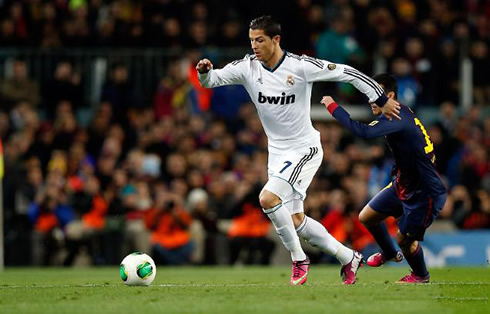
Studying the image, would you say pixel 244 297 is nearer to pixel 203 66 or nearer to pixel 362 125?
pixel 362 125

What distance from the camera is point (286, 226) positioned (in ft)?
37.3

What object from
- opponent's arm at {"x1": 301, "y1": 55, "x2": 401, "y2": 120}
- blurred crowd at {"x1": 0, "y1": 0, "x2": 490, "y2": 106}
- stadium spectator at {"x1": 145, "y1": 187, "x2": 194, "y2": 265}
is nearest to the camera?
opponent's arm at {"x1": 301, "y1": 55, "x2": 401, "y2": 120}

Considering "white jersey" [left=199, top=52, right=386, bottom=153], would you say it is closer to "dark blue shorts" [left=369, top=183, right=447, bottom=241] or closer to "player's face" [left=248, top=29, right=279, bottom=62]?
"player's face" [left=248, top=29, right=279, bottom=62]

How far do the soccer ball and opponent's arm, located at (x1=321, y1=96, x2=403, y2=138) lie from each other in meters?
2.43

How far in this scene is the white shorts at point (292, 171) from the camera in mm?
11383

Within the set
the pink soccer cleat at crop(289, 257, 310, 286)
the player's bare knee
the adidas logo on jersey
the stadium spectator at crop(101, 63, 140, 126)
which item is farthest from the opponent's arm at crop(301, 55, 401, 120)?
the stadium spectator at crop(101, 63, 140, 126)

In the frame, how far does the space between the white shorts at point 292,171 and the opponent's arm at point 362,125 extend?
64 cm

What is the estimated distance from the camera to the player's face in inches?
449

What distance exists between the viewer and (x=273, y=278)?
13773 millimetres

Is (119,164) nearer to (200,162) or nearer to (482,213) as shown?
(200,162)

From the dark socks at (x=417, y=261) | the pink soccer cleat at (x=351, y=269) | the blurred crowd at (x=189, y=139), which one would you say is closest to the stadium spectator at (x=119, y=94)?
the blurred crowd at (x=189, y=139)

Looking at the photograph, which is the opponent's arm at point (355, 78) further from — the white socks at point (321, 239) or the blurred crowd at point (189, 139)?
the blurred crowd at point (189, 139)

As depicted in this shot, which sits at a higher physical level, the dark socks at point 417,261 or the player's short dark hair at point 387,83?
the player's short dark hair at point 387,83

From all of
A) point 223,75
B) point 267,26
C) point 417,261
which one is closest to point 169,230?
point 223,75
